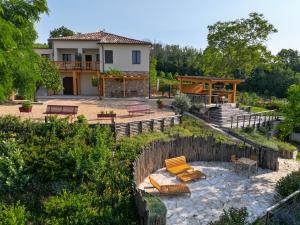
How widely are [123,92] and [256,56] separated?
18.2m

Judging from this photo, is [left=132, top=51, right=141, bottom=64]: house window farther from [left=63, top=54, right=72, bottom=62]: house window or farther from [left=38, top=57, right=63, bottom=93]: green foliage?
[left=38, top=57, right=63, bottom=93]: green foliage

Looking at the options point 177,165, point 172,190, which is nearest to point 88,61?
point 177,165

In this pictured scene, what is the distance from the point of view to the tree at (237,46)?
36.8m

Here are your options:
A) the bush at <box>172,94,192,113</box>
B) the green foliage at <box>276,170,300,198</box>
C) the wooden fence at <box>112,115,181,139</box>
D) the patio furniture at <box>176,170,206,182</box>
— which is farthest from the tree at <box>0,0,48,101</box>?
the bush at <box>172,94,192,113</box>

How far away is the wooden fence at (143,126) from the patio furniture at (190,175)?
4510 millimetres

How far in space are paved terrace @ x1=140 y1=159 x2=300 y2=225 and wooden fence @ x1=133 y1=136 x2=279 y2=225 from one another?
1.54 ft

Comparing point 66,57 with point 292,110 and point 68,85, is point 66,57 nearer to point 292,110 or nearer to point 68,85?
point 68,85

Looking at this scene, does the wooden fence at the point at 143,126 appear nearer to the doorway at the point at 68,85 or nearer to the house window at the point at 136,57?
the house window at the point at 136,57

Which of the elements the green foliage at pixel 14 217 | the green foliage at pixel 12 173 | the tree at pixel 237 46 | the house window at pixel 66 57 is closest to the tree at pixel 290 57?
the tree at pixel 237 46

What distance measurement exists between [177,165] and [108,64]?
1862cm

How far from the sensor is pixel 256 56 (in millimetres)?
37094

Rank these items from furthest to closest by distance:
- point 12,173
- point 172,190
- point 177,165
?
point 177,165 → point 172,190 → point 12,173

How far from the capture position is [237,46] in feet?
124

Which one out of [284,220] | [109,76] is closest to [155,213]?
[284,220]
